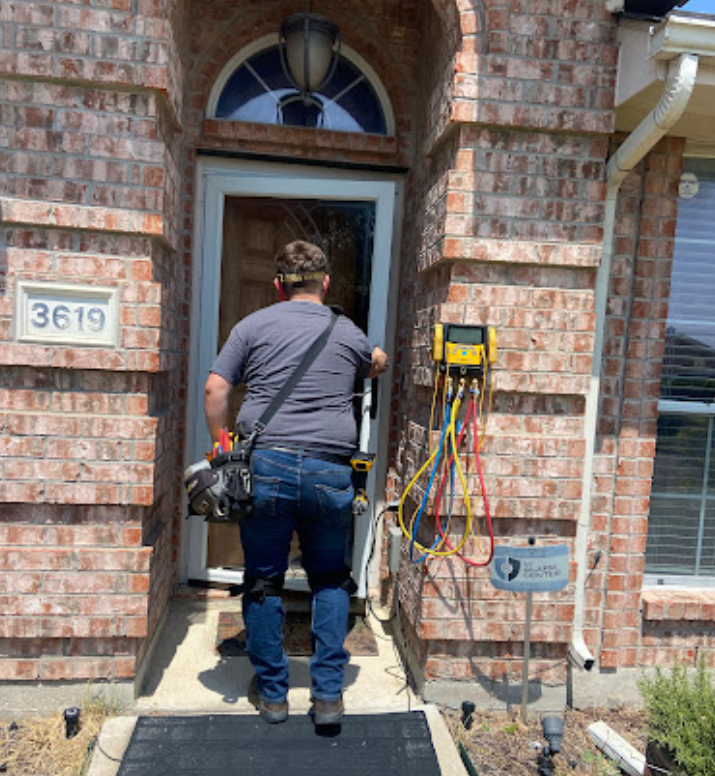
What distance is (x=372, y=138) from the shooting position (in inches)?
149

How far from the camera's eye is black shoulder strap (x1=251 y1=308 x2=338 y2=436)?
2.75m

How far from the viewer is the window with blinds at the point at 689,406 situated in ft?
11.0

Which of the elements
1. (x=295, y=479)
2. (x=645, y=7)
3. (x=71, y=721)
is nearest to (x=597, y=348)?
(x=645, y=7)

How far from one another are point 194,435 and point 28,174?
1.66 m

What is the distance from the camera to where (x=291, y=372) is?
2.78m

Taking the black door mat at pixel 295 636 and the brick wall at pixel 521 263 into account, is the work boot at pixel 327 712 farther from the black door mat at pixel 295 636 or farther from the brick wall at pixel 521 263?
the black door mat at pixel 295 636

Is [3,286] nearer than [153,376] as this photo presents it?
Yes

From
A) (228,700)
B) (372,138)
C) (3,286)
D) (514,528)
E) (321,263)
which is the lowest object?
(228,700)

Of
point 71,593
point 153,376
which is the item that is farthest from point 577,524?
point 71,593

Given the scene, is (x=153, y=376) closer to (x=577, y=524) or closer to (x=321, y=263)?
(x=321, y=263)

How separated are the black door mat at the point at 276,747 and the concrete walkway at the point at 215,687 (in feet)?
0.23

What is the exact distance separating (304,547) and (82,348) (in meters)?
1.30

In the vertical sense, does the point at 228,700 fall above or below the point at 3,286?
below

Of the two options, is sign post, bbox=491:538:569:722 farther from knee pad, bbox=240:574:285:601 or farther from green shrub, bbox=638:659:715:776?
knee pad, bbox=240:574:285:601
